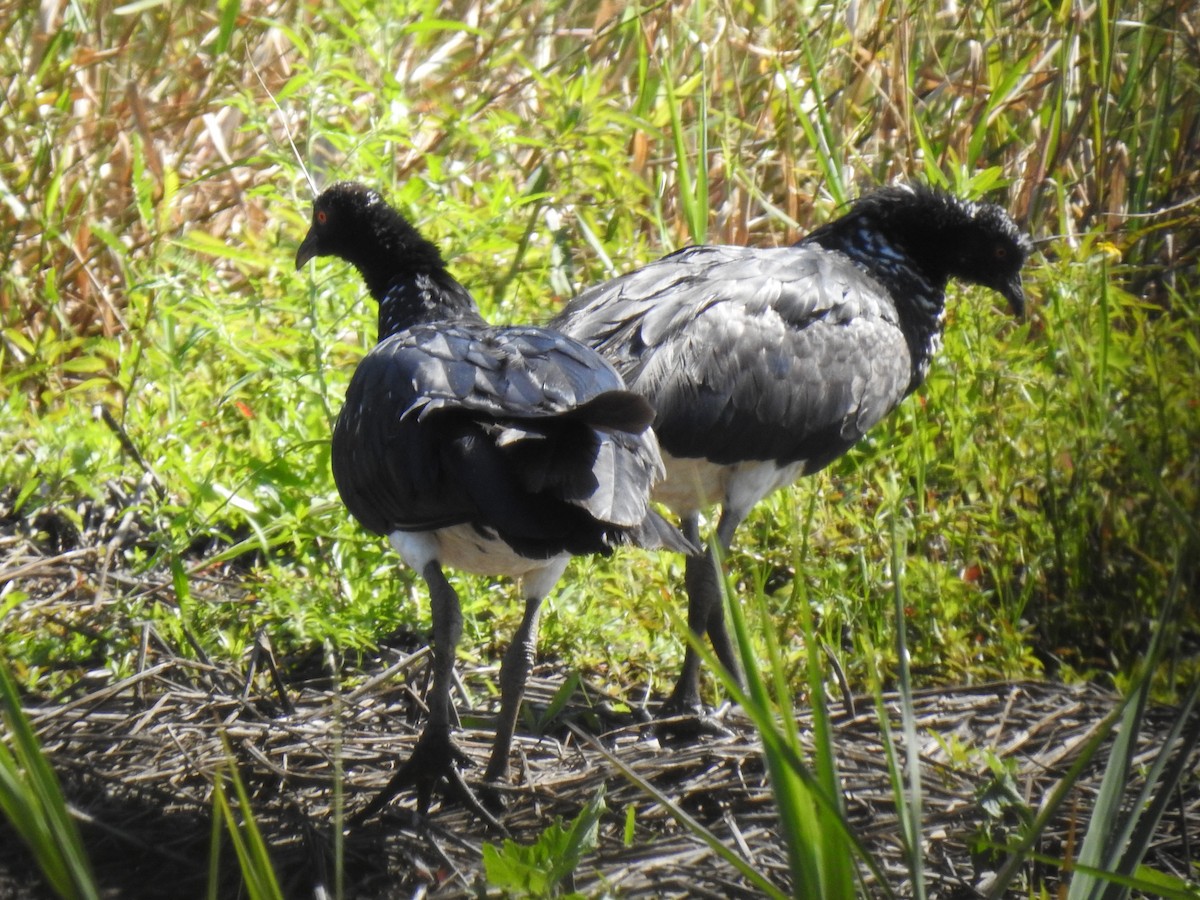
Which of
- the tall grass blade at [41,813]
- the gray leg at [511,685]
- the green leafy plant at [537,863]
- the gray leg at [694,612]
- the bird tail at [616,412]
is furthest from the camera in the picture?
the gray leg at [694,612]

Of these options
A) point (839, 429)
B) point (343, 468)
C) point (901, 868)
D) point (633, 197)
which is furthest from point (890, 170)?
point (901, 868)

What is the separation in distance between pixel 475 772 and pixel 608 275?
195cm

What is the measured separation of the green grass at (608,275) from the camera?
12.1 feet

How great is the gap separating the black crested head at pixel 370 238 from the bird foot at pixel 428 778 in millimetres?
1337

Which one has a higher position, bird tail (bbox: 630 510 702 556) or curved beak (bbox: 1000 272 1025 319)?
curved beak (bbox: 1000 272 1025 319)

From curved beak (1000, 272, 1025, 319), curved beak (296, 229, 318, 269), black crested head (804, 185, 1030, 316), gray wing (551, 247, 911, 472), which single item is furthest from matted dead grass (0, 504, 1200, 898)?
black crested head (804, 185, 1030, 316)

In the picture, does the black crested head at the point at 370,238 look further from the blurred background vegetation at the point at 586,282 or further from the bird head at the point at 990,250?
the bird head at the point at 990,250

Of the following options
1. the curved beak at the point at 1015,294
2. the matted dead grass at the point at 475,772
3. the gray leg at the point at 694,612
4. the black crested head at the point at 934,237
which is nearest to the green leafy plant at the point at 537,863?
the matted dead grass at the point at 475,772

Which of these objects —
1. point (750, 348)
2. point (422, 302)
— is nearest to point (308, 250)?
point (422, 302)

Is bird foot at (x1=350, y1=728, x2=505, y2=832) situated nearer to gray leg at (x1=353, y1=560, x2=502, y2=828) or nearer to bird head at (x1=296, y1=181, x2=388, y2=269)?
gray leg at (x1=353, y1=560, x2=502, y2=828)

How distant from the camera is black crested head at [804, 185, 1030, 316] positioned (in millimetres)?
4129

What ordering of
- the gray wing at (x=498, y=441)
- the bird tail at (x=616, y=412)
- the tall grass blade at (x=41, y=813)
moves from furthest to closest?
the gray wing at (x=498, y=441) → the bird tail at (x=616, y=412) → the tall grass blade at (x=41, y=813)

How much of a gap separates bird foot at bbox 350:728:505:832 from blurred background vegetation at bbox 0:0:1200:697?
0.56 meters

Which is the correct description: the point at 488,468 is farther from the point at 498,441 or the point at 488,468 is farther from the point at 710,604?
the point at 710,604
